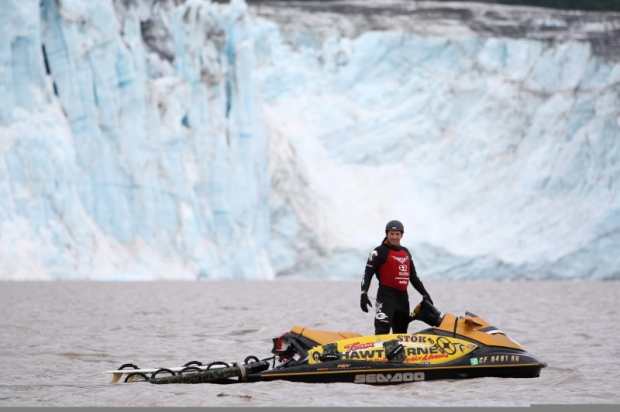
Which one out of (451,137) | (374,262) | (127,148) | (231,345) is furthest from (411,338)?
(451,137)

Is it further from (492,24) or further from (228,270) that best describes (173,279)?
(492,24)

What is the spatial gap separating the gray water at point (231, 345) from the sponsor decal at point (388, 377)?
102mm

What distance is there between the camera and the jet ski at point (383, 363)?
30.6 feet

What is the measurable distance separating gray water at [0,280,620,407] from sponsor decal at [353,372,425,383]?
10cm

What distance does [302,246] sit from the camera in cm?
4294

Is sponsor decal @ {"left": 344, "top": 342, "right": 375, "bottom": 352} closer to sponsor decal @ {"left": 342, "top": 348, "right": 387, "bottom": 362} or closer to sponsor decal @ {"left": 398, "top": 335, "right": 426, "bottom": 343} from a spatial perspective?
sponsor decal @ {"left": 342, "top": 348, "right": 387, "bottom": 362}

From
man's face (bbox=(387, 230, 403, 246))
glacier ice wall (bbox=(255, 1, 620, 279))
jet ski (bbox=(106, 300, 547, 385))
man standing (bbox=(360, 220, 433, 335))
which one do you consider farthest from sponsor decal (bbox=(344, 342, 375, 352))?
glacier ice wall (bbox=(255, 1, 620, 279))

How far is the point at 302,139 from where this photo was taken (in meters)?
47.4

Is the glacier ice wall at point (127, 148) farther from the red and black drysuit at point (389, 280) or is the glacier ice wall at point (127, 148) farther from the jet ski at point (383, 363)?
the red and black drysuit at point (389, 280)

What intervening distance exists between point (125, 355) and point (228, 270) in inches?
1036

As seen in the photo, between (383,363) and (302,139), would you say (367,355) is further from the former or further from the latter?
(302,139)

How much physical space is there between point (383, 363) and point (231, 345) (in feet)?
16.8

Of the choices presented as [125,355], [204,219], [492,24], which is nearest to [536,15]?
[492,24]

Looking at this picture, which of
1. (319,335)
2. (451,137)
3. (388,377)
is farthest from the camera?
(451,137)
